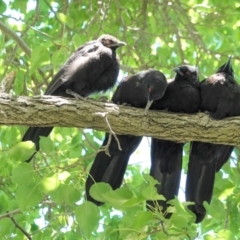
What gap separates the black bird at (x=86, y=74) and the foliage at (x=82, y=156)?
0.35 feet

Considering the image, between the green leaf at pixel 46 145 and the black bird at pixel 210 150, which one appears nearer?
the green leaf at pixel 46 145

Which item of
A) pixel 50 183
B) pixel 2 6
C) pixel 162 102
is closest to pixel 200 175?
pixel 162 102

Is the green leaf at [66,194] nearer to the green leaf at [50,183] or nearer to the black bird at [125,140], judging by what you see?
the green leaf at [50,183]

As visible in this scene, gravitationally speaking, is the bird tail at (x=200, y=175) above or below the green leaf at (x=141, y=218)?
below

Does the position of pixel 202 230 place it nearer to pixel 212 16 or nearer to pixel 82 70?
pixel 82 70

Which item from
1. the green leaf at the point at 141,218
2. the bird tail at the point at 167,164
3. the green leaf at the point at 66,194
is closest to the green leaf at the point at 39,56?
the green leaf at the point at 66,194

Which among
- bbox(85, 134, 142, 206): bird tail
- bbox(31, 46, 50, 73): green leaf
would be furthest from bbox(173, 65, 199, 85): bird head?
bbox(31, 46, 50, 73): green leaf

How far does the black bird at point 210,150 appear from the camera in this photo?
394 cm

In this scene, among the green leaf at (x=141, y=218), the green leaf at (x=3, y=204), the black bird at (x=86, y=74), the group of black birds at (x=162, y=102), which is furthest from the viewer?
the black bird at (x=86, y=74)

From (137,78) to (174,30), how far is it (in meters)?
1.50

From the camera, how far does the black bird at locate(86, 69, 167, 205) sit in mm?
4027

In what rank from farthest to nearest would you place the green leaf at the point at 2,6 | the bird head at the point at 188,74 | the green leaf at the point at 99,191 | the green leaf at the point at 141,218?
the green leaf at the point at 2,6, the bird head at the point at 188,74, the green leaf at the point at 99,191, the green leaf at the point at 141,218

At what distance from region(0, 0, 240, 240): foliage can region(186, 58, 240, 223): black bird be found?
0.12 meters

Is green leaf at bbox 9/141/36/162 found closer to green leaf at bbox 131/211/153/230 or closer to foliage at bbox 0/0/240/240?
foliage at bbox 0/0/240/240
